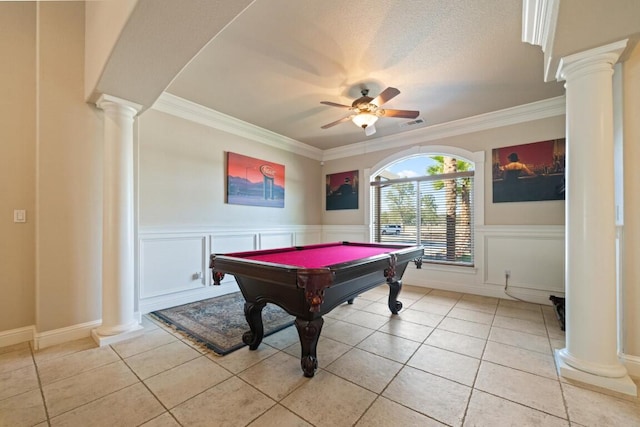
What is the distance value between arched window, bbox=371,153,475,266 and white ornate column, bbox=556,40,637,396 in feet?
7.63

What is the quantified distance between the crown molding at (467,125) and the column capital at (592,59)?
1.97 meters

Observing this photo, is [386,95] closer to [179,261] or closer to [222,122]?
[222,122]

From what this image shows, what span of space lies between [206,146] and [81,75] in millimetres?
1506

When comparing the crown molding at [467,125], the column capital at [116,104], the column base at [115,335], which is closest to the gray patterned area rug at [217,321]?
the column base at [115,335]

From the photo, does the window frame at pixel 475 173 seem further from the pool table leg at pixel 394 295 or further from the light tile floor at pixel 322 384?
the pool table leg at pixel 394 295

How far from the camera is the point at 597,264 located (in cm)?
182

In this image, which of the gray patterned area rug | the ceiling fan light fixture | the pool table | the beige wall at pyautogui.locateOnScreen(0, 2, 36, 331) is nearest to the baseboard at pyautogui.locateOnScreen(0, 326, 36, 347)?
the beige wall at pyautogui.locateOnScreen(0, 2, 36, 331)

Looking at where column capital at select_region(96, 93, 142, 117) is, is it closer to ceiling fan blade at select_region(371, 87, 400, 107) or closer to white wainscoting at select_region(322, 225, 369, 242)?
ceiling fan blade at select_region(371, 87, 400, 107)

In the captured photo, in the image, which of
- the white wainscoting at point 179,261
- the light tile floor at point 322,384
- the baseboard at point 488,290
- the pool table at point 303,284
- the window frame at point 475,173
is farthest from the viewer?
the window frame at point 475,173

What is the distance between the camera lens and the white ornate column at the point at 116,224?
8.21 feet

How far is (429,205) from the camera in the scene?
15.1 ft

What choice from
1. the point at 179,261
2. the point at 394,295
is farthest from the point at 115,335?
the point at 394,295

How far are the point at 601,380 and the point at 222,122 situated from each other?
4777mm

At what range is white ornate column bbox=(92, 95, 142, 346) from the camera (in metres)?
2.50
